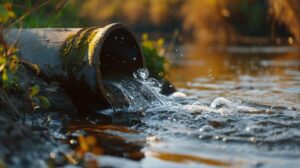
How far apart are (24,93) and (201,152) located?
1.79 meters

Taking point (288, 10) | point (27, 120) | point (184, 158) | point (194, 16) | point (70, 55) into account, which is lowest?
point (184, 158)

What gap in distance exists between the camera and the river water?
341 centimetres

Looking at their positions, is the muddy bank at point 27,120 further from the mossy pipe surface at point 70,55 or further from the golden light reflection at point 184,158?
the golden light reflection at point 184,158

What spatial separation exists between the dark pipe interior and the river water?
7.3 inches

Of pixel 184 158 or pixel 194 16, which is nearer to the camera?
pixel 184 158

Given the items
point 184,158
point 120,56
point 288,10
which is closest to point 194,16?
point 288,10

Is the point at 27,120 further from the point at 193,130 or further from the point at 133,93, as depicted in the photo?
the point at 133,93

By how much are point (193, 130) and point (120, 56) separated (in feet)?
7.53

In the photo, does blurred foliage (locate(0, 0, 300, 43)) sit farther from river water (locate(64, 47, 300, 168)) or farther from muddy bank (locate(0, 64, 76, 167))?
river water (locate(64, 47, 300, 168))

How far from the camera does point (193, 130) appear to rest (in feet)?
14.0

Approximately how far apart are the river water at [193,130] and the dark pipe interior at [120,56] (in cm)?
19

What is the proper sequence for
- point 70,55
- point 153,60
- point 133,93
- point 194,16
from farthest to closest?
point 194,16 < point 153,60 < point 133,93 < point 70,55

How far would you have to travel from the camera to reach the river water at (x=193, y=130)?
3408 millimetres

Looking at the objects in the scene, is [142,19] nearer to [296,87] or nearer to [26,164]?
[296,87]
